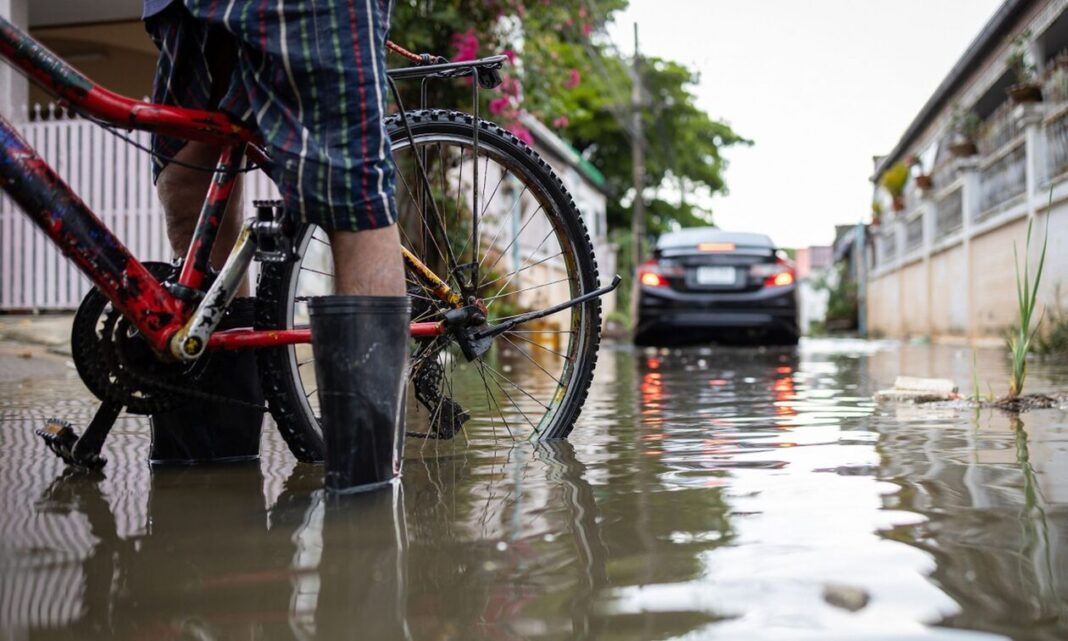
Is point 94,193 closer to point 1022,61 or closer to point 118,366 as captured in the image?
point 118,366

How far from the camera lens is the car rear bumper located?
9969mm

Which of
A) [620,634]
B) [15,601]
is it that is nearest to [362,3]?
[15,601]

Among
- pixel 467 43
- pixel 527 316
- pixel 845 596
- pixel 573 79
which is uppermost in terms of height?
pixel 573 79

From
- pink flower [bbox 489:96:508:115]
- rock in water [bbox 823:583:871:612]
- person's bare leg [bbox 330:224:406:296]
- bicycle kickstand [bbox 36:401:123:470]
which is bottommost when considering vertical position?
rock in water [bbox 823:583:871:612]

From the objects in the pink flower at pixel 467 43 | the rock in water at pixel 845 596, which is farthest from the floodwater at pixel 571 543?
the pink flower at pixel 467 43

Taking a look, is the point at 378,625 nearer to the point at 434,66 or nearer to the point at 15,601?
Result: the point at 15,601

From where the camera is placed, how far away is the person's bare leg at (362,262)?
1946 millimetres

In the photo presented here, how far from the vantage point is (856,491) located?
1.90 m

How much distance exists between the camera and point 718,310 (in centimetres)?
998

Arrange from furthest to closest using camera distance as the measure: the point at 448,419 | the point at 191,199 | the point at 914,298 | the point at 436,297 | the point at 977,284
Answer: the point at 914,298 → the point at 977,284 → the point at 448,419 → the point at 436,297 → the point at 191,199

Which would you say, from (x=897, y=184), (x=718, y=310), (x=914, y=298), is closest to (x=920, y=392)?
(x=718, y=310)

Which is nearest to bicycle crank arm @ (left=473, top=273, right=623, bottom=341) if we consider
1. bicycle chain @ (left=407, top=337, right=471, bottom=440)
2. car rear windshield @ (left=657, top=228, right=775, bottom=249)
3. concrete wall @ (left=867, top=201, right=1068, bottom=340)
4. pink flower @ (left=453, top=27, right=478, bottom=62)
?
bicycle chain @ (left=407, top=337, right=471, bottom=440)

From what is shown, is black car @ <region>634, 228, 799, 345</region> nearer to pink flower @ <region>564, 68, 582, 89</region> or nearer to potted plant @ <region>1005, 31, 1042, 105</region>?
pink flower @ <region>564, 68, 582, 89</region>

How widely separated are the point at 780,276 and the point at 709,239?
763 millimetres
